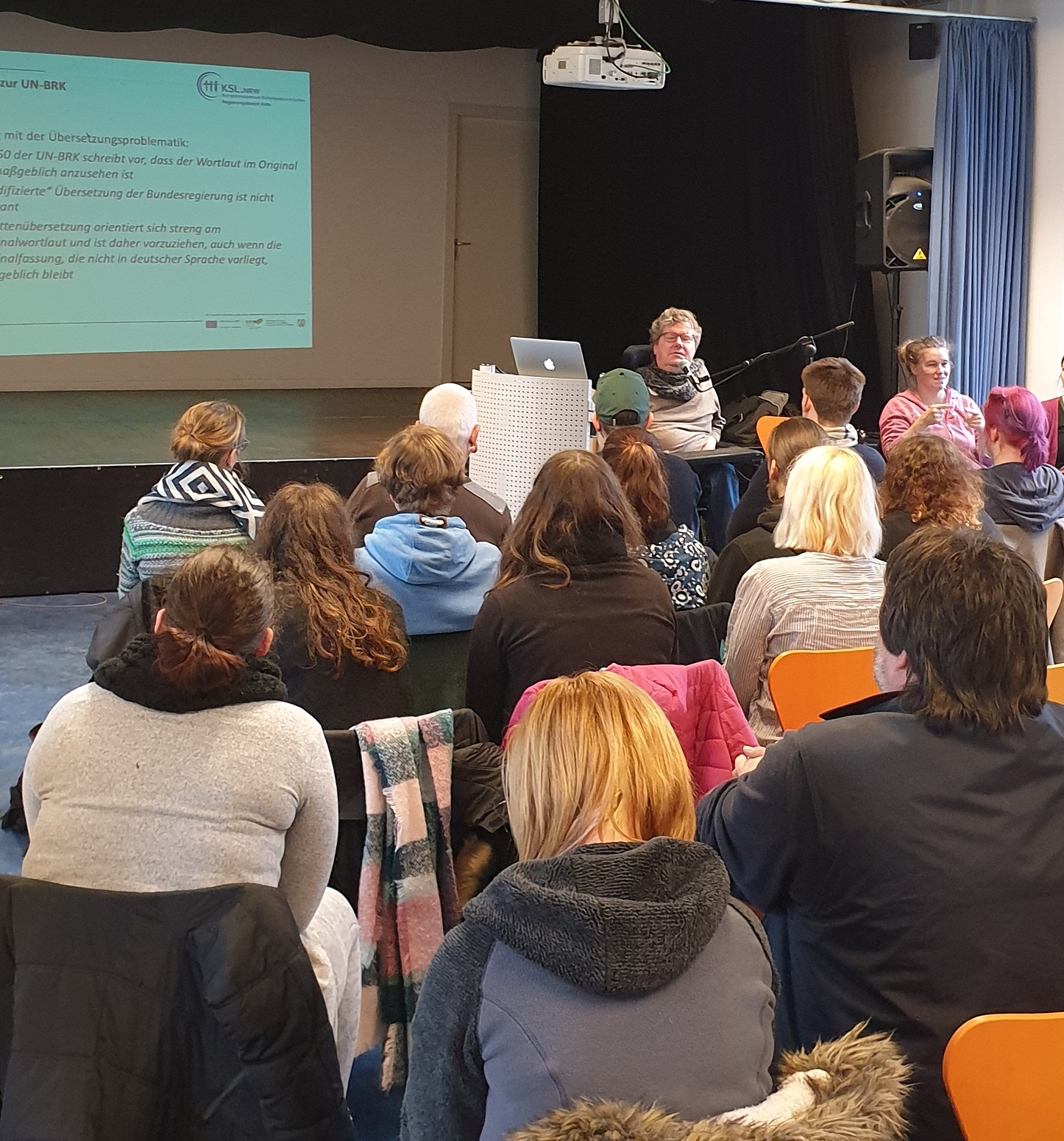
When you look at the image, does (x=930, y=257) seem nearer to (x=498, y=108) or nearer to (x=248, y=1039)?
(x=498, y=108)

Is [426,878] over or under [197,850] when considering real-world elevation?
under

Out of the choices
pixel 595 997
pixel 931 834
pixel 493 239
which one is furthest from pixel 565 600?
pixel 493 239

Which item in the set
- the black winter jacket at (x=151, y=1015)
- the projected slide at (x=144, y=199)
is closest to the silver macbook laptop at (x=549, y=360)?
the black winter jacket at (x=151, y=1015)

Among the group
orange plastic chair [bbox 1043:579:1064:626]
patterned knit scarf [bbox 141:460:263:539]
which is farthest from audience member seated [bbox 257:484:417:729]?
orange plastic chair [bbox 1043:579:1064:626]

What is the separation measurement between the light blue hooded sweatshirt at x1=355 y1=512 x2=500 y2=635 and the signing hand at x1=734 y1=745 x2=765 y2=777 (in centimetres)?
84

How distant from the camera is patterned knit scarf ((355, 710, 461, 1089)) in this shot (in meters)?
2.02

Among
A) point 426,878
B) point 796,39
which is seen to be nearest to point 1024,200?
point 796,39

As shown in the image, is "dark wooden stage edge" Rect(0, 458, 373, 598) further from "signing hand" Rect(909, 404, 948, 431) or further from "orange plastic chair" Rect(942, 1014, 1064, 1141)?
"orange plastic chair" Rect(942, 1014, 1064, 1141)

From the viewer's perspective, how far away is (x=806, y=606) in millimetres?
2682

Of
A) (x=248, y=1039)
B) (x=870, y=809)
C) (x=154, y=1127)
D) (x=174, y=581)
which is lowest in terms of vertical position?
(x=154, y=1127)

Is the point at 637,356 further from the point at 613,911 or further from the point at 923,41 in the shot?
the point at 613,911

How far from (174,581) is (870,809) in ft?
3.35

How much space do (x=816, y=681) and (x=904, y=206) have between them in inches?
205

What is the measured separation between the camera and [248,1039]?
1.55 m
